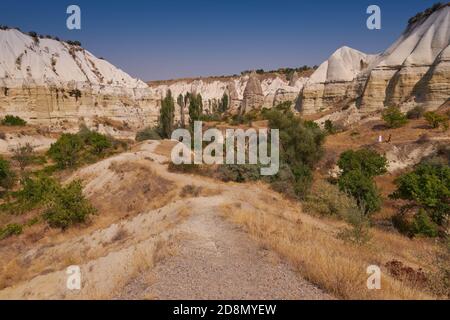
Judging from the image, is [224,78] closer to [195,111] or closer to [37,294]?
[195,111]

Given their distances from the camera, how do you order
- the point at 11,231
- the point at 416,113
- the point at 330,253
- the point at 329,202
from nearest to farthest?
the point at 330,253, the point at 329,202, the point at 11,231, the point at 416,113

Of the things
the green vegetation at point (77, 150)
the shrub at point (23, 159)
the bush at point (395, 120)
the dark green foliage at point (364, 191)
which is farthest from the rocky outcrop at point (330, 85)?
the shrub at point (23, 159)

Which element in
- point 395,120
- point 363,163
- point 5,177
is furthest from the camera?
point 395,120

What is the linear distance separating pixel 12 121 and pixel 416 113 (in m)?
48.2

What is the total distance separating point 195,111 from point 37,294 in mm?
35699

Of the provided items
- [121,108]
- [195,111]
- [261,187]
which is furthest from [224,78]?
[261,187]

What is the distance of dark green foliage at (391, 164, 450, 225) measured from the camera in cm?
1445

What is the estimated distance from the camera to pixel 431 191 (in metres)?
14.7

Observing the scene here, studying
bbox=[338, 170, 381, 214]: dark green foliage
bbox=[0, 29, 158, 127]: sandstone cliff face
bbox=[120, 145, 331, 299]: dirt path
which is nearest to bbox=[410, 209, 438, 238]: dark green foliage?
bbox=[338, 170, 381, 214]: dark green foliage

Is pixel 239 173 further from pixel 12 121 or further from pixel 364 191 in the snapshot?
pixel 12 121

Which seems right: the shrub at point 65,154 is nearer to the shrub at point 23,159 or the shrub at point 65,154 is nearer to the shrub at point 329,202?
the shrub at point 23,159

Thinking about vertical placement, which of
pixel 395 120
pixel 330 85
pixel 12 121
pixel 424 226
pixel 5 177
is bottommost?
pixel 424 226

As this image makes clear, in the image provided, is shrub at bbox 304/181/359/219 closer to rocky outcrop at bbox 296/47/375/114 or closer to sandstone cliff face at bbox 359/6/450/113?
sandstone cliff face at bbox 359/6/450/113

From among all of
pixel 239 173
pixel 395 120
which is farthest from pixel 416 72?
pixel 239 173
